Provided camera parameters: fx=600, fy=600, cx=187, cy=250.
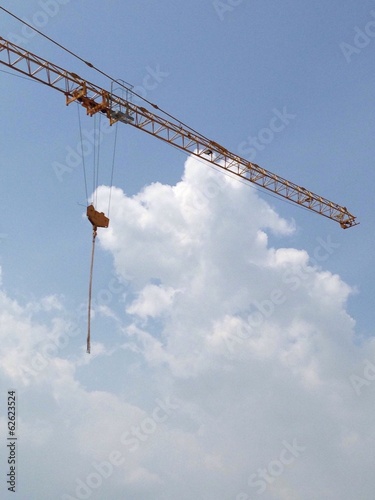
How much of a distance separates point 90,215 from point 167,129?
56.9ft

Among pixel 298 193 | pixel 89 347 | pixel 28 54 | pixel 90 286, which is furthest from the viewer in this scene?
pixel 298 193

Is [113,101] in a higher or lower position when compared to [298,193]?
lower

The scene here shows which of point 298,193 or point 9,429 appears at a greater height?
point 298,193

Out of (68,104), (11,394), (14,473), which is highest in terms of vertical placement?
(68,104)

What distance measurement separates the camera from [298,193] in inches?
2613

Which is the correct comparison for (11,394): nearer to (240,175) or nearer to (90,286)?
(90,286)

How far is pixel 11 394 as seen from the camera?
33.4 meters

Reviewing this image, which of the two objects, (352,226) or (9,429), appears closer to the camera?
(9,429)

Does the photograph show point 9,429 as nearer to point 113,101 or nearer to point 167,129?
point 113,101

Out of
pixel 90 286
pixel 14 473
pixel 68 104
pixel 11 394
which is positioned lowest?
pixel 14 473

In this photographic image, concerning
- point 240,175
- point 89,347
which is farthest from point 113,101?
point 89,347

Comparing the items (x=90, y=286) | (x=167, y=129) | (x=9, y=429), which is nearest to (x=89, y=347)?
(x=90, y=286)

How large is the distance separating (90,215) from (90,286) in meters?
4.69

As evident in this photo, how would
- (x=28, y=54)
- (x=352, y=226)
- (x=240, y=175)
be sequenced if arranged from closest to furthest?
(x=28, y=54) → (x=240, y=175) → (x=352, y=226)
